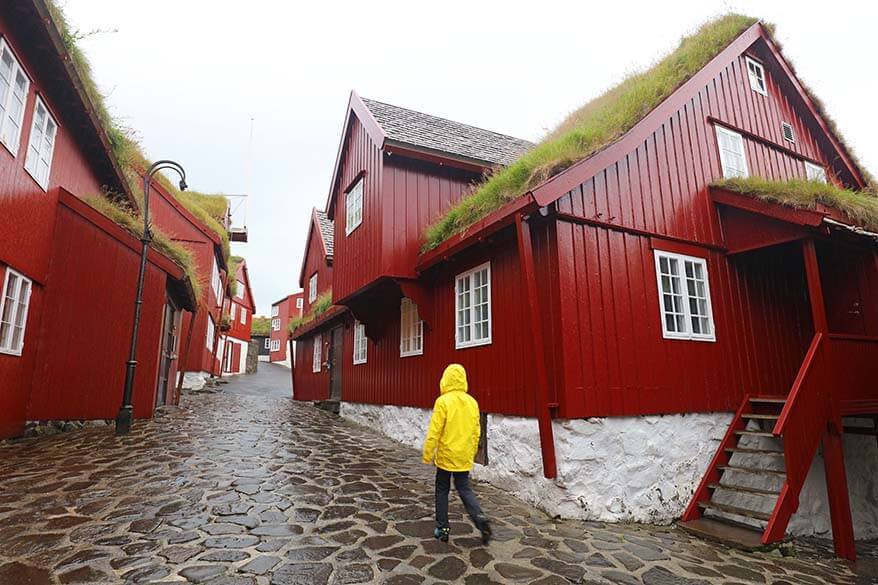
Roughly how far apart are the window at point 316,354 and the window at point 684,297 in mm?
13458

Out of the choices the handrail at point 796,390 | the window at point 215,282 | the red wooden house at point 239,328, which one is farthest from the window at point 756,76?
the red wooden house at point 239,328

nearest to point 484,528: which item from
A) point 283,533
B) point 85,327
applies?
point 283,533

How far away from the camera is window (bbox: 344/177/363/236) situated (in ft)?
37.3

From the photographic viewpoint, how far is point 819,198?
23.6ft

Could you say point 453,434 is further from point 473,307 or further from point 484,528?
point 473,307

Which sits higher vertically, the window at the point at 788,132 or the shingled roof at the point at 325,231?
the shingled roof at the point at 325,231

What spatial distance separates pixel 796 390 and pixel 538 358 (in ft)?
11.9

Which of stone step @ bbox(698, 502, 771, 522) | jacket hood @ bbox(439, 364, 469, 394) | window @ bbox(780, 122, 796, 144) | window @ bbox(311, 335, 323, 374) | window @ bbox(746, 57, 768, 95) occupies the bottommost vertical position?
stone step @ bbox(698, 502, 771, 522)

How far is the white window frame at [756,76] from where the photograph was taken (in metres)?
10.3

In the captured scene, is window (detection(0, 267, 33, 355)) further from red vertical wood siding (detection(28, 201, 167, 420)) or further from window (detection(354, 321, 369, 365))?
window (detection(354, 321, 369, 365))

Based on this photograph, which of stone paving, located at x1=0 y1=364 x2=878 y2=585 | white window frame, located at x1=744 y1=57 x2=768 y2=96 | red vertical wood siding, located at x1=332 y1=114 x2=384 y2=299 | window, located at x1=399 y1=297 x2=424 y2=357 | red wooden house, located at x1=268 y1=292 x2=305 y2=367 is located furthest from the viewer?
red wooden house, located at x1=268 y1=292 x2=305 y2=367

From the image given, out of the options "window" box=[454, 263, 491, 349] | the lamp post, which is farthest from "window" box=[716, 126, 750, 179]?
the lamp post

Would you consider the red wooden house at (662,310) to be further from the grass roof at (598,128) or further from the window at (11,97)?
the window at (11,97)

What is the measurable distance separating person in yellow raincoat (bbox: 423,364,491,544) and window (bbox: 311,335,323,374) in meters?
13.9
